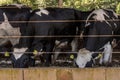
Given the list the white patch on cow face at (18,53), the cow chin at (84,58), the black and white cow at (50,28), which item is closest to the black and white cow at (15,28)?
the white patch on cow face at (18,53)

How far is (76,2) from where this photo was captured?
25.2 feet

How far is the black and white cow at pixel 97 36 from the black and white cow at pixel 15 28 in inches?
29.7

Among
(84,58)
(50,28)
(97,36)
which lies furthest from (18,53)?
(97,36)

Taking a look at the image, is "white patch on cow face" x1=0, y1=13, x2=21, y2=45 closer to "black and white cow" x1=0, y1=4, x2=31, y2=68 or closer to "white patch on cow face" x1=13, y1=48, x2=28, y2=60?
"black and white cow" x1=0, y1=4, x2=31, y2=68

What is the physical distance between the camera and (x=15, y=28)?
17.1 ft

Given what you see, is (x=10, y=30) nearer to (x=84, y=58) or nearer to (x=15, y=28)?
(x=15, y=28)

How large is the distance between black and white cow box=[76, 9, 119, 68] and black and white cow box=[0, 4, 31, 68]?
756 millimetres

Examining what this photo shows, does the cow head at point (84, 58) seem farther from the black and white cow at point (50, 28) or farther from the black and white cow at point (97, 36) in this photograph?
the black and white cow at point (50, 28)

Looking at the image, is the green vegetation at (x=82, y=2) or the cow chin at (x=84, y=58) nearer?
the cow chin at (x=84, y=58)

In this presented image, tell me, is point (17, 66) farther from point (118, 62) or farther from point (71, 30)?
point (118, 62)

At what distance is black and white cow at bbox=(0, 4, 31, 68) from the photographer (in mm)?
5059

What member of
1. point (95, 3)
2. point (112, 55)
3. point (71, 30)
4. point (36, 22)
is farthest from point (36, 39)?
point (95, 3)

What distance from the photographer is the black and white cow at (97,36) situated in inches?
200

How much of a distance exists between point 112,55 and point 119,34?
0.32m
